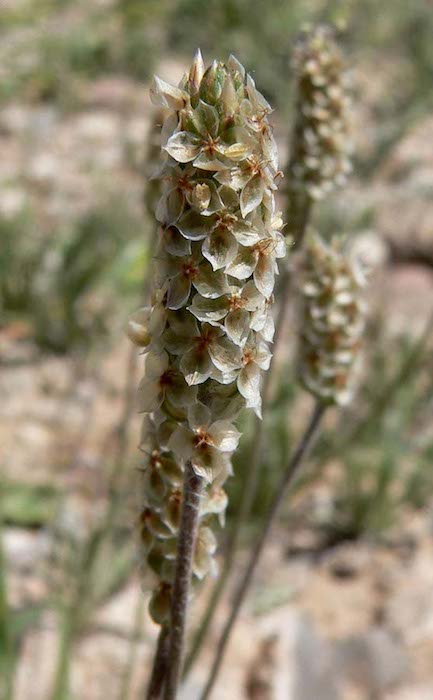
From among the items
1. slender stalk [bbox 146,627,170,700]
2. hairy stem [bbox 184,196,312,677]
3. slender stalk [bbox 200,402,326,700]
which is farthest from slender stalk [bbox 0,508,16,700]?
slender stalk [bbox 146,627,170,700]

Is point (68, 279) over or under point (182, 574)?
over

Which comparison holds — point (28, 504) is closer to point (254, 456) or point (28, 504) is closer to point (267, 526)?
point (254, 456)

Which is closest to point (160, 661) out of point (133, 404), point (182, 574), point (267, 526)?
point (182, 574)

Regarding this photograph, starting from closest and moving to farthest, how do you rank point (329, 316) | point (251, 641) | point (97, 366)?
point (329, 316)
point (251, 641)
point (97, 366)

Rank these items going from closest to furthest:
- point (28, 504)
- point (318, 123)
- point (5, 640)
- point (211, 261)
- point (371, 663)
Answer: point (211, 261) < point (318, 123) < point (5, 640) < point (371, 663) < point (28, 504)

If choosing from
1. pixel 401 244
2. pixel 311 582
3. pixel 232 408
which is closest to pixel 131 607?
pixel 311 582

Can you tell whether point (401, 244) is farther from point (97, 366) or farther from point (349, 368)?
point (349, 368)

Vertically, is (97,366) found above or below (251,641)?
above

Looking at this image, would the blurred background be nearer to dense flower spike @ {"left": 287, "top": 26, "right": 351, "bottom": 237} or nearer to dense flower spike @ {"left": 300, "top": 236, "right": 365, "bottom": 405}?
dense flower spike @ {"left": 287, "top": 26, "right": 351, "bottom": 237}

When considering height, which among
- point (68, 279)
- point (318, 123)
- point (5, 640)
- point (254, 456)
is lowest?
point (5, 640)
